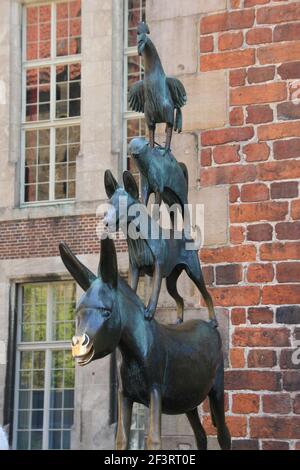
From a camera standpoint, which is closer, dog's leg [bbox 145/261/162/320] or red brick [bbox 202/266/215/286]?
dog's leg [bbox 145/261/162/320]

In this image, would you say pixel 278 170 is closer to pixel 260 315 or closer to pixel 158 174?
pixel 260 315

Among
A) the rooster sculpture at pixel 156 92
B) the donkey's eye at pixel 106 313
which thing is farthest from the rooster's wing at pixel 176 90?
the donkey's eye at pixel 106 313

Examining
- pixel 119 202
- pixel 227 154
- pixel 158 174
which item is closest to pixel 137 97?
pixel 158 174

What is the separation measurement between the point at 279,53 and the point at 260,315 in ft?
6.39

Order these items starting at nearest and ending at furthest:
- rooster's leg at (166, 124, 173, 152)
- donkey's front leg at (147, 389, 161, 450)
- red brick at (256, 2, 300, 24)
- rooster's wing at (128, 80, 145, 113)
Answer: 1. donkey's front leg at (147, 389, 161, 450)
2. rooster's leg at (166, 124, 173, 152)
3. rooster's wing at (128, 80, 145, 113)
4. red brick at (256, 2, 300, 24)

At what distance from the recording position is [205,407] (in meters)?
7.73

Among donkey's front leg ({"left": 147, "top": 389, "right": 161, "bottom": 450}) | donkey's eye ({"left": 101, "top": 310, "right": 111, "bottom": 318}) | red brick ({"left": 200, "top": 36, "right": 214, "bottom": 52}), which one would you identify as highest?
red brick ({"left": 200, "top": 36, "right": 214, "bottom": 52})

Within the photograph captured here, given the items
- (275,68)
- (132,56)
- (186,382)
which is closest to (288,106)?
(275,68)

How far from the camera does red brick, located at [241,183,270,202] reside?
7.86 meters

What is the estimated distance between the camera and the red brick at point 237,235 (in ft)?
25.8

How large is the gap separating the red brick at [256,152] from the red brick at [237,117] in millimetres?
200

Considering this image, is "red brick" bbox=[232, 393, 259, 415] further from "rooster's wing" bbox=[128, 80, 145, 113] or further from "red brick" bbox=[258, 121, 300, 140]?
"rooster's wing" bbox=[128, 80, 145, 113]

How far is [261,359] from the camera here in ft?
25.1

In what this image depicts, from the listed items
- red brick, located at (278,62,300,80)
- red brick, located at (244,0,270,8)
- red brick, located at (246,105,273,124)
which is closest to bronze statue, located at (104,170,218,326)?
red brick, located at (246,105,273,124)
